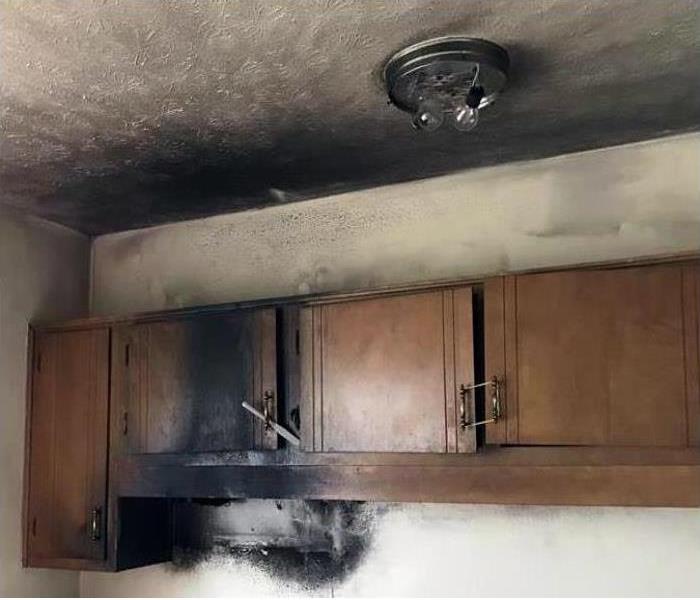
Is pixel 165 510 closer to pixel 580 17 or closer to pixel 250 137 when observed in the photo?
pixel 250 137

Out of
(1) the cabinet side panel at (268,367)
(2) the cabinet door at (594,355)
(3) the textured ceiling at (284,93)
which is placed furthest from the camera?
(1) the cabinet side panel at (268,367)

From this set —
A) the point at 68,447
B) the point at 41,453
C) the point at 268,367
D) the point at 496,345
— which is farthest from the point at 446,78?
the point at 41,453

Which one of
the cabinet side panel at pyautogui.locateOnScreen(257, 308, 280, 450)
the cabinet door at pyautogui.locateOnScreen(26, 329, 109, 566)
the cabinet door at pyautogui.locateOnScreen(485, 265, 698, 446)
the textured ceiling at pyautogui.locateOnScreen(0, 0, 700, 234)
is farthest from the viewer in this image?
the cabinet door at pyautogui.locateOnScreen(26, 329, 109, 566)

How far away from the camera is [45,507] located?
2.89 metres

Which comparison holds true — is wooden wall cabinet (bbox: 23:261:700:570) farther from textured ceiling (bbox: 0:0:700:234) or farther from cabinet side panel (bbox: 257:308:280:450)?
textured ceiling (bbox: 0:0:700:234)

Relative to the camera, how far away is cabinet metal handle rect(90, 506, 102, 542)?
2769 mm

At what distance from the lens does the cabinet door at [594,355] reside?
6.56 feet

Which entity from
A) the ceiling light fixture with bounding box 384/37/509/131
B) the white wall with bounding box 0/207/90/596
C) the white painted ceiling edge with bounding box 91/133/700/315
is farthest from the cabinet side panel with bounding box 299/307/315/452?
the white wall with bounding box 0/207/90/596

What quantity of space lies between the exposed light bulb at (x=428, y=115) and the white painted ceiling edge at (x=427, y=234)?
0.76 m

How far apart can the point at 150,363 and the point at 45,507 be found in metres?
0.65

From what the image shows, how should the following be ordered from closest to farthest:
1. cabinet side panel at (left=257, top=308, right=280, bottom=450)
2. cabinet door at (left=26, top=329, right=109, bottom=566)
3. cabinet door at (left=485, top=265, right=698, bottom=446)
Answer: cabinet door at (left=485, top=265, right=698, bottom=446)
cabinet side panel at (left=257, top=308, right=280, bottom=450)
cabinet door at (left=26, top=329, right=109, bottom=566)

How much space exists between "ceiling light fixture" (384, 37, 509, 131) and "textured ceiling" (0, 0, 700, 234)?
34 mm

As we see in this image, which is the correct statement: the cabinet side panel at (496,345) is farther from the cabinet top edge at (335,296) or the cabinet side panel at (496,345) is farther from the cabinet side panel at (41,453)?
the cabinet side panel at (41,453)

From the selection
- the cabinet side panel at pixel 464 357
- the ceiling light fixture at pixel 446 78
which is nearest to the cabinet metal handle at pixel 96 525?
the cabinet side panel at pixel 464 357
